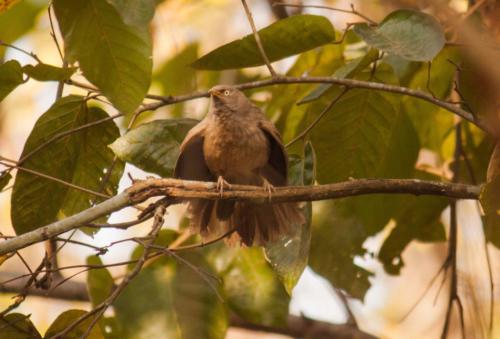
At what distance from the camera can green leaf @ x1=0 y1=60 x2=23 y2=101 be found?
3.43 metres

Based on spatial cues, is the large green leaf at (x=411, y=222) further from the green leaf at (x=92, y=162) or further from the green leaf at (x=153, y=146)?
the green leaf at (x=92, y=162)

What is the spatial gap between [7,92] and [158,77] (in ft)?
5.67

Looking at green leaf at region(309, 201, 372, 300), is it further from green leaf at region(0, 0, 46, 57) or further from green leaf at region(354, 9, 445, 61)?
green leaf at region(0, 0, 46, 57)

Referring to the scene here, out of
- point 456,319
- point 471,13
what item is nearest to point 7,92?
point 471,13

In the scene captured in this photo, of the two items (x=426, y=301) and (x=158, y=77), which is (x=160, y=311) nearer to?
(x=158, y=77)

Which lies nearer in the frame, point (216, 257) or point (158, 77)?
point (216, 257)

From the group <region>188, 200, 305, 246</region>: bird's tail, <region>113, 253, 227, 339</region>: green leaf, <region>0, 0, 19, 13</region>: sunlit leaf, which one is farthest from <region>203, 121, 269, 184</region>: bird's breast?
<region>0, 0, 19, 13</region>: sunlit leaf

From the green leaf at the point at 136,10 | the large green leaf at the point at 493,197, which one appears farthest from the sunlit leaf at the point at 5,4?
the large green leaf at the point at 493,197

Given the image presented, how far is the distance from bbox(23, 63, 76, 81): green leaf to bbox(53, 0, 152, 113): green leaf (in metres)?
0.06

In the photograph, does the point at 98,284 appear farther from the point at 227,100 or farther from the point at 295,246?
the point at 227,100

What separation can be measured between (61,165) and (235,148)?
96 cm

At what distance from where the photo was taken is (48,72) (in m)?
3.45

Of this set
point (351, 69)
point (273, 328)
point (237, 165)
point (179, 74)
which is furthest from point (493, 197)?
point (179, 74)

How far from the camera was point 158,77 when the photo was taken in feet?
16.8
